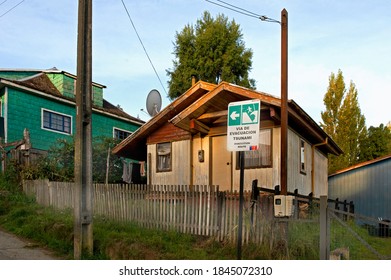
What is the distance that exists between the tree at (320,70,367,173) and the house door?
13.1 meters

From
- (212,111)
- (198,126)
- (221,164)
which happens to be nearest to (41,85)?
(198,126)

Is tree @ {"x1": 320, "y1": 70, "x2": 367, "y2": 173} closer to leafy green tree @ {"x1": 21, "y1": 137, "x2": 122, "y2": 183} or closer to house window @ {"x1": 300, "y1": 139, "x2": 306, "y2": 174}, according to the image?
house window @ {"x1": 300, "y1": 139, "x2": 306, "y2": 174}

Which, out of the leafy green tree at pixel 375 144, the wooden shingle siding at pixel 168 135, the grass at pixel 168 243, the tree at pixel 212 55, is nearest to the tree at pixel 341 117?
the leafy green tree at pixel 375 144

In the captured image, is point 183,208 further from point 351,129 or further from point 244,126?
point 351,129

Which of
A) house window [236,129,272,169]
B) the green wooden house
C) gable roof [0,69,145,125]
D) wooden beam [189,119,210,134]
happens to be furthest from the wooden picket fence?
gable roof [0,69,145,125]

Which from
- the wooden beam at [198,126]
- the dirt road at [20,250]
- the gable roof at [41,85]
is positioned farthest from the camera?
the gable roof at [41,85]

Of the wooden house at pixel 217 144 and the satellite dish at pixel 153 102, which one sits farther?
the satellite dish at pixel 153 102

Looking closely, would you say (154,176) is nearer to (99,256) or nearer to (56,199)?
(56,199)

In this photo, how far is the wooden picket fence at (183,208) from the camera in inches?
367

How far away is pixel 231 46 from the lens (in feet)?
98.1

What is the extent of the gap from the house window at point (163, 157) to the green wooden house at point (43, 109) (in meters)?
5.66

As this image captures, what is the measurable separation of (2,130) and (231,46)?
15.8 metres

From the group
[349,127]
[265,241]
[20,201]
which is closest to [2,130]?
[20,201]

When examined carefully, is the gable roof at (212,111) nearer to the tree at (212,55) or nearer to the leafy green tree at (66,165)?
the leafy green tree at (66,165)
